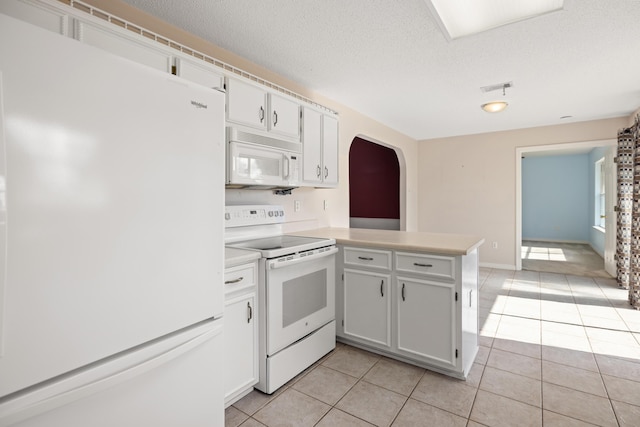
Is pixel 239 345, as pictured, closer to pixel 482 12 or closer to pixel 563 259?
pixel 482 12

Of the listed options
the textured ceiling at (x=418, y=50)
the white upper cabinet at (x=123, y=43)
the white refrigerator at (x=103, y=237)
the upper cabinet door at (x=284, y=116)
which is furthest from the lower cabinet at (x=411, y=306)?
the white upper cabinet at (x=123, y=43)

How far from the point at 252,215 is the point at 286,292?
2.44 ft

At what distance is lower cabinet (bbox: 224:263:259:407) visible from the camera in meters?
1.79

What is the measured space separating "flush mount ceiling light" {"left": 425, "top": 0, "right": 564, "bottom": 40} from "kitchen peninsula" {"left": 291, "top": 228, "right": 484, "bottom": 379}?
1.51m

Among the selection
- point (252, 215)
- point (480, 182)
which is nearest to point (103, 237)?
point (252, 215)

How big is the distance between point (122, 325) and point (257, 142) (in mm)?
1586

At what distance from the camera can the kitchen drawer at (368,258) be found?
242 cm

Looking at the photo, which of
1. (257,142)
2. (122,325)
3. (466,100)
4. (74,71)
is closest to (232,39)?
(257,142)

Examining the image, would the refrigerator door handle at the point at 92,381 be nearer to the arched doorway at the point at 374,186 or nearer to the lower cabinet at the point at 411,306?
the lower cabinet at the point at 411,306

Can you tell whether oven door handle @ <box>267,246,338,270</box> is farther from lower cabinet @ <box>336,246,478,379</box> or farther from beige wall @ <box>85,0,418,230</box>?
beige wall @ <box>85,0,418,230</box>

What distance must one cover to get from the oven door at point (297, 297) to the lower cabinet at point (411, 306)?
0.57ft

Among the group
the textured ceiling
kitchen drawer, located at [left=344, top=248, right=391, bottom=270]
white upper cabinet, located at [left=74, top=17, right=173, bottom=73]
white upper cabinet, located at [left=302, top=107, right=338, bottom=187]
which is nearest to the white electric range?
kitchen drawer, located at [left=344, top=248, right=391, bottom=270]

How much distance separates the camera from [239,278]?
72.7 inches

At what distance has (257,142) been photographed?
231cm
